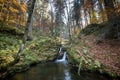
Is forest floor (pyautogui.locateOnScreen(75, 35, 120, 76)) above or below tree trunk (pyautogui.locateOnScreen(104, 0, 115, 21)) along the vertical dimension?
below

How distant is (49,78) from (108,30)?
813 centimetres

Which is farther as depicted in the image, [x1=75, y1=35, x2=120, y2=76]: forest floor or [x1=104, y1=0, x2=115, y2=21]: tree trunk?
[x1=104, y1=0, x2=115, y2=21]: tree trunk

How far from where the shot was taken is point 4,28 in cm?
1708

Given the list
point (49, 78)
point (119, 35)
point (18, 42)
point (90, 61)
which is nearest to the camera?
point (49, 78)

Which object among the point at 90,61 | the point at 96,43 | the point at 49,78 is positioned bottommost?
the point at 49,78

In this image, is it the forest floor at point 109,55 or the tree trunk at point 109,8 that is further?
the tree trunk at point 109,8

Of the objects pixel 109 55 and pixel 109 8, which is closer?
pixel 109 55

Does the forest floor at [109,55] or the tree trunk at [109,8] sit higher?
the tree trunk at [109,8]

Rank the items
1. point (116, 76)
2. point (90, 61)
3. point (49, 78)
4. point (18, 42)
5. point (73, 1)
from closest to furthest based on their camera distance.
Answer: point (116, 76), point (49, 78), point (90, 61), point (18, 42), point (73, 1)

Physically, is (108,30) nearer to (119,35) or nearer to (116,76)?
(119,35)

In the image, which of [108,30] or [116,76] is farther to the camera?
[108,30]

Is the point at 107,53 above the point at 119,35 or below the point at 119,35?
below

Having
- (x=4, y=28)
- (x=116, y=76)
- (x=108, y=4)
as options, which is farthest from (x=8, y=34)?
(x=116, y=76)

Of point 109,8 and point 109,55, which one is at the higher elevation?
point 109,8
